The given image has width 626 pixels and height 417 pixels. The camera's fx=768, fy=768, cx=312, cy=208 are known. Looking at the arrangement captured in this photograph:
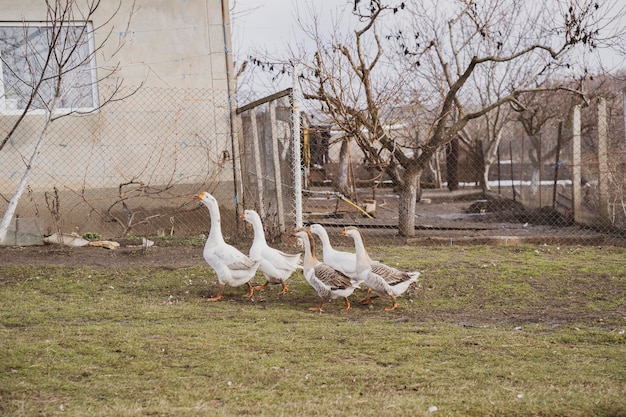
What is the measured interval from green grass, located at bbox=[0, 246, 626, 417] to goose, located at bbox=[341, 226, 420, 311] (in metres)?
0.27

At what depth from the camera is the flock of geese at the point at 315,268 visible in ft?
27.3

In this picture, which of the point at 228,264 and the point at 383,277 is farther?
the point at 228,264

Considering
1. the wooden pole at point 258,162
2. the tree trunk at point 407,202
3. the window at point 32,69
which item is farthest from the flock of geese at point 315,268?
the window at point 32,69

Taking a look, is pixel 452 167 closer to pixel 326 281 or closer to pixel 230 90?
pixel 230 90

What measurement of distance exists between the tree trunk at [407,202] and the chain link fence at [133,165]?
9.75 ft

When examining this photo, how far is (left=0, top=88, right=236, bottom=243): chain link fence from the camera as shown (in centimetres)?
1333

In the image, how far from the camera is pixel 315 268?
8555 millimetres

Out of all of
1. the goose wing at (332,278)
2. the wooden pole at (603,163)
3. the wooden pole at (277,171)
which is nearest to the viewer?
the goose wing at (332,278)

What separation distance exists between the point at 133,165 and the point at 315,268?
6.16 m

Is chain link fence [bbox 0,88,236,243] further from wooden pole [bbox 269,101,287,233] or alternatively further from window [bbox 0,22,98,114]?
wooden pole [bbox 269,101,287,233]

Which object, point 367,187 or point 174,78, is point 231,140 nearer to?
point 174,78

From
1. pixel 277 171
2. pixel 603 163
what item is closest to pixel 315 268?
pixel 277 171

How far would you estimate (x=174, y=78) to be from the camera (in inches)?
539

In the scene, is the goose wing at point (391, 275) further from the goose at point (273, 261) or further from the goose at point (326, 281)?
the goose at point (273, 261)
